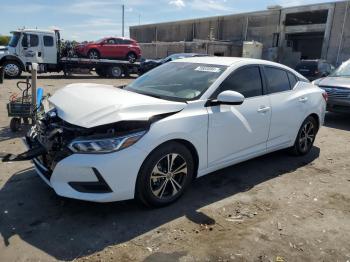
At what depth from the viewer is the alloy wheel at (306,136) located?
569 centimetres

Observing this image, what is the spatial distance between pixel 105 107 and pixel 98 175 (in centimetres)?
70

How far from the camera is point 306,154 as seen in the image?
602 cm

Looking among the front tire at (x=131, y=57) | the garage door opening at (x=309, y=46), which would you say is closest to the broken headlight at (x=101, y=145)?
the front tire at (x=131, y=57)

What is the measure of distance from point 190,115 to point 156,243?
138cm

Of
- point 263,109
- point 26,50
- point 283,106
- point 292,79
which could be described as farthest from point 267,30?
point 263,109

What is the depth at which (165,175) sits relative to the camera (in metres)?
3.67

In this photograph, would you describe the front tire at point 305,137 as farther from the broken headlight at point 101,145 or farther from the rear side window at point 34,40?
the rear side window at point 34,40

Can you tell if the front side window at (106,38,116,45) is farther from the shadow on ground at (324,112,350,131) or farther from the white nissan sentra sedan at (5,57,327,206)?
the white nissan sentra sedan at (5,57,327,206)

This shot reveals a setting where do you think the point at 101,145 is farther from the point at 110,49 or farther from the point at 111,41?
the point at 111,41

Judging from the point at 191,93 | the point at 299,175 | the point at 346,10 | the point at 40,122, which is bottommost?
the point at 299,175

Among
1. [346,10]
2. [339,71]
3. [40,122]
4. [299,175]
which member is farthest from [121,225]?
[346,10]

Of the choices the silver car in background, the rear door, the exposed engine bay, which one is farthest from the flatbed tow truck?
the rear door

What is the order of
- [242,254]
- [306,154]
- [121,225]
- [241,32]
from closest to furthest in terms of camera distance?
[242,254], [121,225], [306,154], [241,32]

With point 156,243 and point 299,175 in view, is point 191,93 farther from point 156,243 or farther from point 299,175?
point 299,175
